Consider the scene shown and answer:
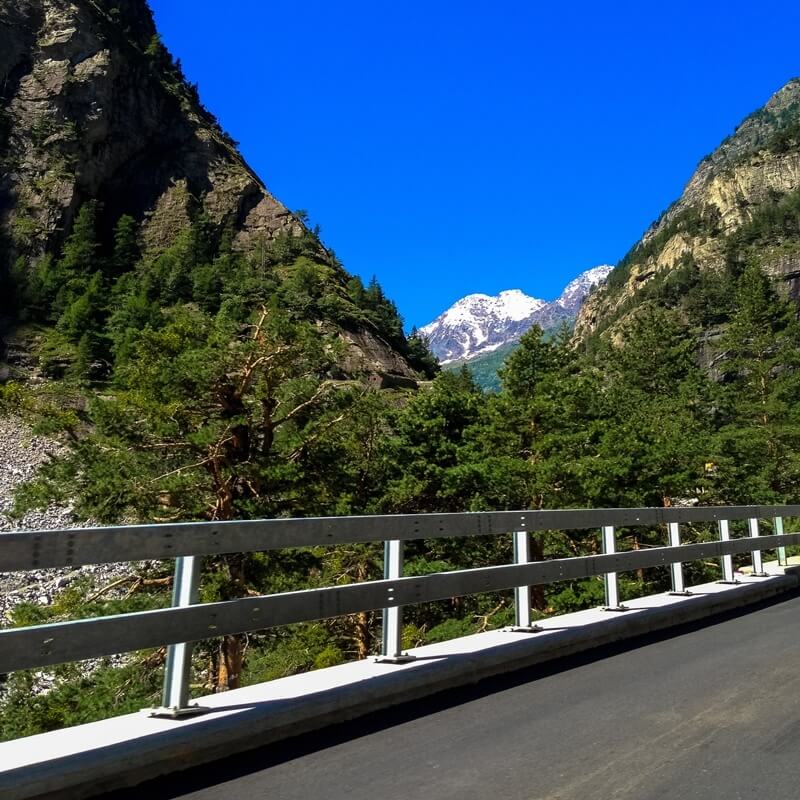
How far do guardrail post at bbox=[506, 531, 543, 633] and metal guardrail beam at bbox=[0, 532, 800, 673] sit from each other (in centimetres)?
12

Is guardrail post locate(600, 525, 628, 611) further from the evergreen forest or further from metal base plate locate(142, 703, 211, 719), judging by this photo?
the evergreen forest

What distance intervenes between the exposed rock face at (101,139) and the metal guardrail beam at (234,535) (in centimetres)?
11267

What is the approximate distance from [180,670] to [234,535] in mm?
777

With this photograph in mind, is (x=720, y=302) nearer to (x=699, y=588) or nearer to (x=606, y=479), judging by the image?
(x=606, y=479)

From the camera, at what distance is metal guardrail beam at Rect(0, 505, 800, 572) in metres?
3.46

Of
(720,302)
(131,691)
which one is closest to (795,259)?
(720,302)

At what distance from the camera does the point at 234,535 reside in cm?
445

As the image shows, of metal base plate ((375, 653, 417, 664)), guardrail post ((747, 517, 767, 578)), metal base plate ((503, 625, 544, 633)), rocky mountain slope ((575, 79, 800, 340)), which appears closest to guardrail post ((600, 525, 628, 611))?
metal base plate ((503, 625, 544, 633))

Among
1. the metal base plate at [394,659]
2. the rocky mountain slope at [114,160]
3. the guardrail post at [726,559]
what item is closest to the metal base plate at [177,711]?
the metal base plate at [394,659]

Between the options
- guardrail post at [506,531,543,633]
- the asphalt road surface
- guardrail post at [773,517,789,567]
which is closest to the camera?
the asphalt road surface

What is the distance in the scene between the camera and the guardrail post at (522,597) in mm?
6676

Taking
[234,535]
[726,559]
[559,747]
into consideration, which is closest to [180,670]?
[234,535]

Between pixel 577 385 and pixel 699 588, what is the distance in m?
24.9

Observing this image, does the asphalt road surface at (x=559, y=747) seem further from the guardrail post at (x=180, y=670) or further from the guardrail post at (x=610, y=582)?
the guardrail post at (x=610, y=582)
